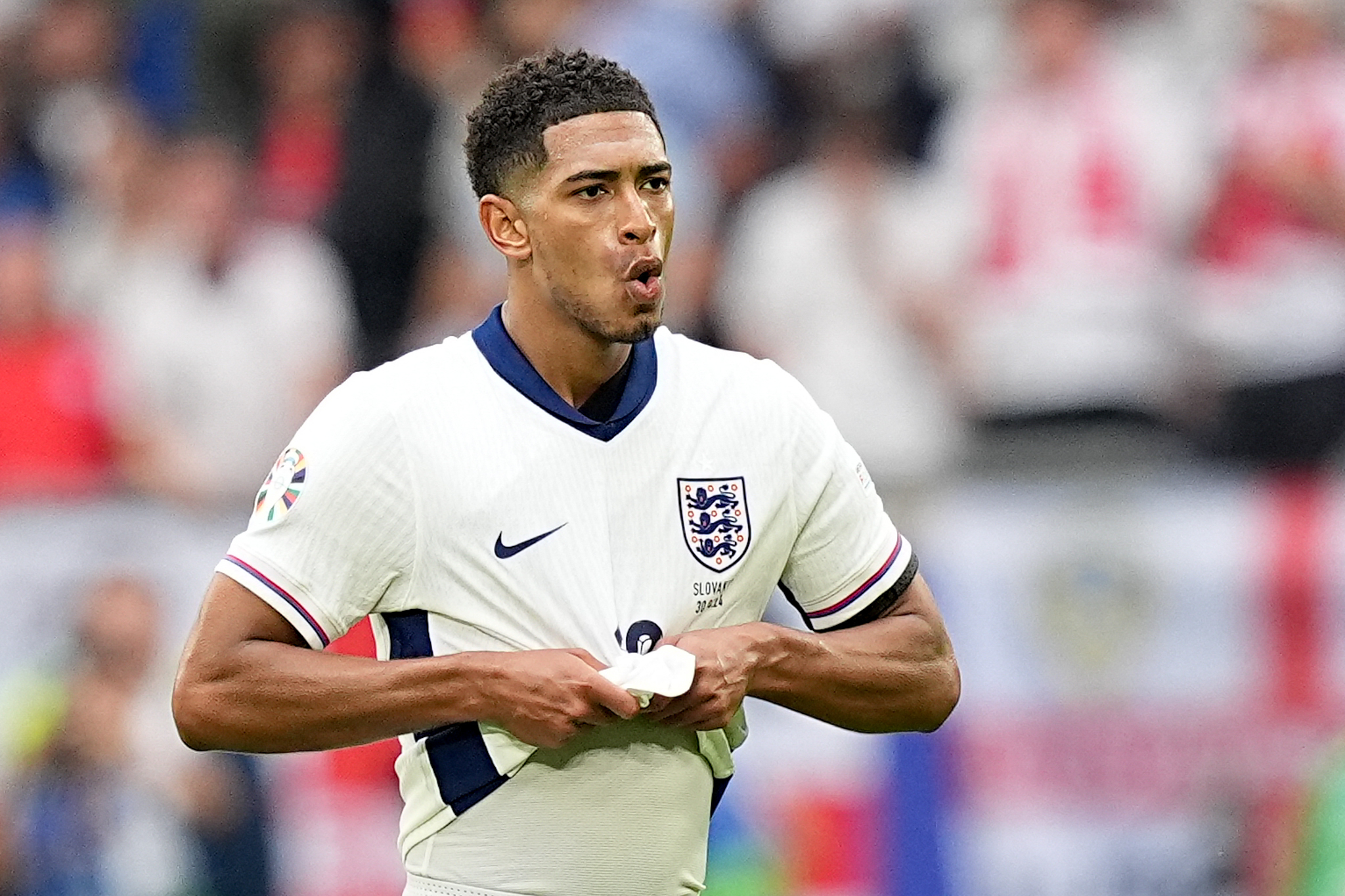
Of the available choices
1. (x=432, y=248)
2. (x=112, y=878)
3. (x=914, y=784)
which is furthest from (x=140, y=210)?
(x=914, y=784)

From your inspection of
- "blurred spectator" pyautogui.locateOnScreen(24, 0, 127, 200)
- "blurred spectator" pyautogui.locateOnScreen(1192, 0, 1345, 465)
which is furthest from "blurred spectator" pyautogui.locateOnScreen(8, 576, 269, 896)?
"blurred spectator" pyautogui.locateOnScreen(1192, 0, 1345, 465)

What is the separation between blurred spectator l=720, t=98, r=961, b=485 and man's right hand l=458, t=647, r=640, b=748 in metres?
5.12

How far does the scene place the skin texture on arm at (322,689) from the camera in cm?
328

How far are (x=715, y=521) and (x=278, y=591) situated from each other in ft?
2.56

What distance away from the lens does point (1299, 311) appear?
8.10 m

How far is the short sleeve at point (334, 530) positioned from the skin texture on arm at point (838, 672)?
53 centimetres

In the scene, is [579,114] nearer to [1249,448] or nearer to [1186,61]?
[1249,448]

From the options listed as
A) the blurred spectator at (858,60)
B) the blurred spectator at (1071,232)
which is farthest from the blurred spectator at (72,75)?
the blurred spectator at (1071,232)

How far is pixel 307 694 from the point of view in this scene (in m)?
3.35

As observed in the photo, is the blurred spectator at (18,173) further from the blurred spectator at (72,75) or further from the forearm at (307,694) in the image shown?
the forearm at (307,694)

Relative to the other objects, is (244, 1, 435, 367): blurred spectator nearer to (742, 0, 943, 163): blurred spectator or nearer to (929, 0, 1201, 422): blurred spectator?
(742, 0, 943, 163): blurred spectator

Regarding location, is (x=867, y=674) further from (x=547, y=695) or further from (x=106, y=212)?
(x=106, y=212)

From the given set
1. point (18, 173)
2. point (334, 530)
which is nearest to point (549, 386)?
point (334, 530)

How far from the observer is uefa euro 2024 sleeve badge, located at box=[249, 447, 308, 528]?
345cm
